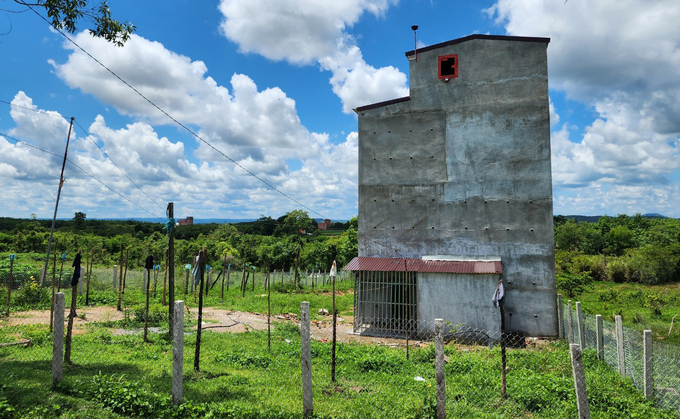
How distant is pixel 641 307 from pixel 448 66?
708 inches

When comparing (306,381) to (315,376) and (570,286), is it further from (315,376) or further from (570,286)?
(570,286)

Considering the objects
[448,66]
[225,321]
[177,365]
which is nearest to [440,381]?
[177,365]

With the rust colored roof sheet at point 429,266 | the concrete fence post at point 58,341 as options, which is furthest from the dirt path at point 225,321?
the concrete fence post at point 58,341

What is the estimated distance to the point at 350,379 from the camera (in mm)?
8391

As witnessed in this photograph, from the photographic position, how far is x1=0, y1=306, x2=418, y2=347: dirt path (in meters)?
13.7

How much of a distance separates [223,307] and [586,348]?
1500 centimetres

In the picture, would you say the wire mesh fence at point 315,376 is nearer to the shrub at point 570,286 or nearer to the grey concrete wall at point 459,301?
the grey concrete wall at point 459,301

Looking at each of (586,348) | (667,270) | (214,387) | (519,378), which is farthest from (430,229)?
(667,270)

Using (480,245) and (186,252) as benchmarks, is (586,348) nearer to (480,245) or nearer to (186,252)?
(480,245)

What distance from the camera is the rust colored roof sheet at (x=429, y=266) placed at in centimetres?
1460

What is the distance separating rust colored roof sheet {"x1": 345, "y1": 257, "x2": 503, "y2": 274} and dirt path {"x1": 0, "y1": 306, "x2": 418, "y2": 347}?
2.70 m

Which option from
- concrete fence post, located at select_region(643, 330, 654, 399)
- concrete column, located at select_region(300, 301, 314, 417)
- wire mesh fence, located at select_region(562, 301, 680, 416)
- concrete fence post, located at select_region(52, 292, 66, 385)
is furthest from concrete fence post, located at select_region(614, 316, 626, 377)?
concrete fence post, located at select_region(52, 292, 66, 385)

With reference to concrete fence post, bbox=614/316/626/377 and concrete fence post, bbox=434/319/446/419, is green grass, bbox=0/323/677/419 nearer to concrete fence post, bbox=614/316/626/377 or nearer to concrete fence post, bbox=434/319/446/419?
concrete fence post, bbox=614/316/626/377

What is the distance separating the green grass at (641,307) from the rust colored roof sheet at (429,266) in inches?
288
